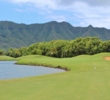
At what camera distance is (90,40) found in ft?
339

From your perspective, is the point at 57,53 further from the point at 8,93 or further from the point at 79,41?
the point at 8,93

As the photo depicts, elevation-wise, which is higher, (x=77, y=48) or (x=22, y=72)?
(x=77, y=48)

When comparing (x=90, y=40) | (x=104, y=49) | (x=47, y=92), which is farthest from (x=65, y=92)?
(x=90, y=40)

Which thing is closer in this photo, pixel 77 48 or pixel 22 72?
pixel 22 72

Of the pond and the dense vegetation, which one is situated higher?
the dense vegetation

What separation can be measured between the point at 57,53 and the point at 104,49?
25155mm

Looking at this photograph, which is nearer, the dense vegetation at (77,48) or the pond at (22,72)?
the pond at (22,72)

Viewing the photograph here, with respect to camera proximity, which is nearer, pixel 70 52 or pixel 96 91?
pixel 96 91

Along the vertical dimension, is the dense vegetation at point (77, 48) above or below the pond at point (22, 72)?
above

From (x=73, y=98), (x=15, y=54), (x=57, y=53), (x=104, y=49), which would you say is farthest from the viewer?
(x=15, y=54)

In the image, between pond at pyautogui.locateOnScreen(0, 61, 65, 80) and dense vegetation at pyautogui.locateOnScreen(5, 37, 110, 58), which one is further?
dense vegetation at pyautogui.locateOnScreen(5, 37, 110, 58)

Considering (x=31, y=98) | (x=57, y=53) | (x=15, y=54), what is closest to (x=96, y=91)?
(x=31, y=98)

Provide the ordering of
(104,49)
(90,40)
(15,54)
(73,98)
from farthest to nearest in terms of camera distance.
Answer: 1. (15,54)
2. (90,40)
3. (104,49)
4. (73,98)

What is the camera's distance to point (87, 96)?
11695mm
